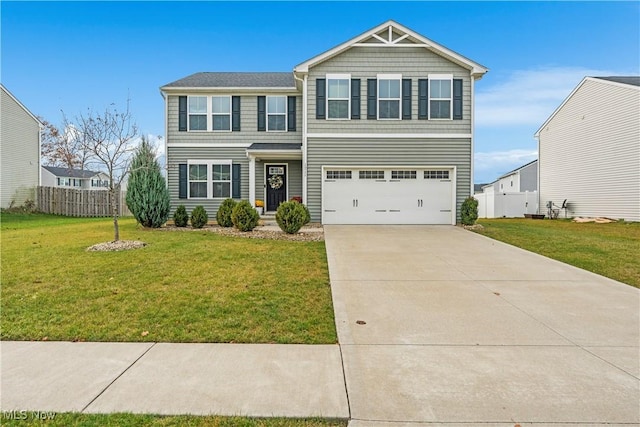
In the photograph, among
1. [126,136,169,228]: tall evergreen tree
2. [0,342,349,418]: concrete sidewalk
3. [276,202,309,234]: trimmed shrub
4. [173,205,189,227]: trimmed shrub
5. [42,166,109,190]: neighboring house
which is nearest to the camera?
[0,342,349,418]: concrete sidewalk

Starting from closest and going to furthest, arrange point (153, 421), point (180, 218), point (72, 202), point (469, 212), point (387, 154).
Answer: point (153, 421)
point (180, 218)
point (469, 212)
point (387, 154)
point (72, 202)

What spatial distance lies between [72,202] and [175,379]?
22.9 meters

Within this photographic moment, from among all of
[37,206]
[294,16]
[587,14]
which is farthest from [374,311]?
[37,206]

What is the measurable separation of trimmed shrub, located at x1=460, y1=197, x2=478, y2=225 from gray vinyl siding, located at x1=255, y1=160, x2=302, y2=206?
720 centimetres

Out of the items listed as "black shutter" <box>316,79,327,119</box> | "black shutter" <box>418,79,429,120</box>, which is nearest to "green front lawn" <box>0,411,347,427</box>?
"black shutter" <box>316,79,327,119</box>

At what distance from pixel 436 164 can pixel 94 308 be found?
1277 centimetres

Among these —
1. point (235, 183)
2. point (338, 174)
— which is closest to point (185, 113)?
point (235, 183)

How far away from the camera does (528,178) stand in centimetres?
3419

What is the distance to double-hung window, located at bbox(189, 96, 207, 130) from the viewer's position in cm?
1614

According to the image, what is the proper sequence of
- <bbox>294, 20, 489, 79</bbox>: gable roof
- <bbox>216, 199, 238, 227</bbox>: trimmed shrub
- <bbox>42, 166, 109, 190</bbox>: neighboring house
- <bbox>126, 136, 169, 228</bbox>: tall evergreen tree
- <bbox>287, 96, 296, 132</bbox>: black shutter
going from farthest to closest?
<bbox>42, 166, 109, 190</bbox>: neighboring house, <bbox>287, 96, 296, 132</bbox>: black shutter, <bbox>294, 20, 489, 79</bbox>: gable roof, <bbox>216, 199, 238, 227</bbox>: trimmed shrub, <bbox>126, 136, 169, 228</bbox>: tall evergreen tree

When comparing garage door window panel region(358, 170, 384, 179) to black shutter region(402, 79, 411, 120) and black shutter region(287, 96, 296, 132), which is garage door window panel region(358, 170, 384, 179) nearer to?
black shutter region(402, 79, 411, 120)

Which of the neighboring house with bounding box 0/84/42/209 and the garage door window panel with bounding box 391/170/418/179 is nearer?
the garage door window panel with bounding box 391/170/418/179

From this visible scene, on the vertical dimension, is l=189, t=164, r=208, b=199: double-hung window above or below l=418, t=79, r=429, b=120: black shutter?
below

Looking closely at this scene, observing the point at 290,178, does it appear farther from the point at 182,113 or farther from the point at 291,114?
the point at 182,113
